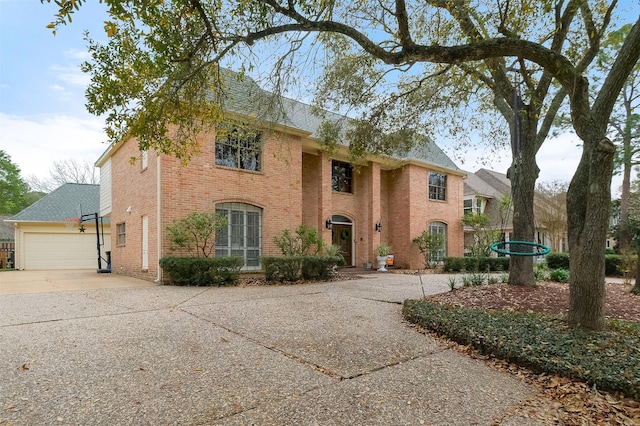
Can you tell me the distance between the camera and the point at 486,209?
2488cm

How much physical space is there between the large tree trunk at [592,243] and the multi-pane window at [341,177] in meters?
11.7

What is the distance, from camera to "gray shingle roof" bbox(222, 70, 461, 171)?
7.11m

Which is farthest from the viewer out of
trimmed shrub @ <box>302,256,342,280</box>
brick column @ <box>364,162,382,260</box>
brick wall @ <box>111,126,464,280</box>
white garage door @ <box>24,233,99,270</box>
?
white garage door @ <box>24,233,99,270</box>

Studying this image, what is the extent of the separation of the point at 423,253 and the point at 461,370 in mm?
13749

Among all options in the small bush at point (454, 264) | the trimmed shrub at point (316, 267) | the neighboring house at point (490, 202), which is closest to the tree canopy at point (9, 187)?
the trimmed shrub at point (316, 267)

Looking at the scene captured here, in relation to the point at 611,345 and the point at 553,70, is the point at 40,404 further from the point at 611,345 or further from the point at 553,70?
the point at 553,70

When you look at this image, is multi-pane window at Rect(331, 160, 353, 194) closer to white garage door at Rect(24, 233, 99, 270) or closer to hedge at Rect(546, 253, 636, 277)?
hedge at Rect(546, 253, 636, 277)

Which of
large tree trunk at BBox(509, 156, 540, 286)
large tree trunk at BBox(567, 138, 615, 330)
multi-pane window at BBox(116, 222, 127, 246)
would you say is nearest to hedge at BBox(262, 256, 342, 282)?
large tree trunk at BBox(509, 156, 540, 286)

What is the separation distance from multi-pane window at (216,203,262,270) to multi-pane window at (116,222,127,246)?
5.12 meters

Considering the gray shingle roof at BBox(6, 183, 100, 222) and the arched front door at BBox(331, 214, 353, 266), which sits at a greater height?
the gray shingle roof at BBox(6, 183, 100, 222)

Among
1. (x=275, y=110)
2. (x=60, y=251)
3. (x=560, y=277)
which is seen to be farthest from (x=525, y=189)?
(x=60, y=251)

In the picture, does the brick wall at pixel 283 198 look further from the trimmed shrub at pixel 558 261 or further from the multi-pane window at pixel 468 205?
the multi-pane window at pixel 468 205

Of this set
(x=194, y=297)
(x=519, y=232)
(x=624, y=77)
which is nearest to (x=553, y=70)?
(x=624, y=77)

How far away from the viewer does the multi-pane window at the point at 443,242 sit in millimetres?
17064
